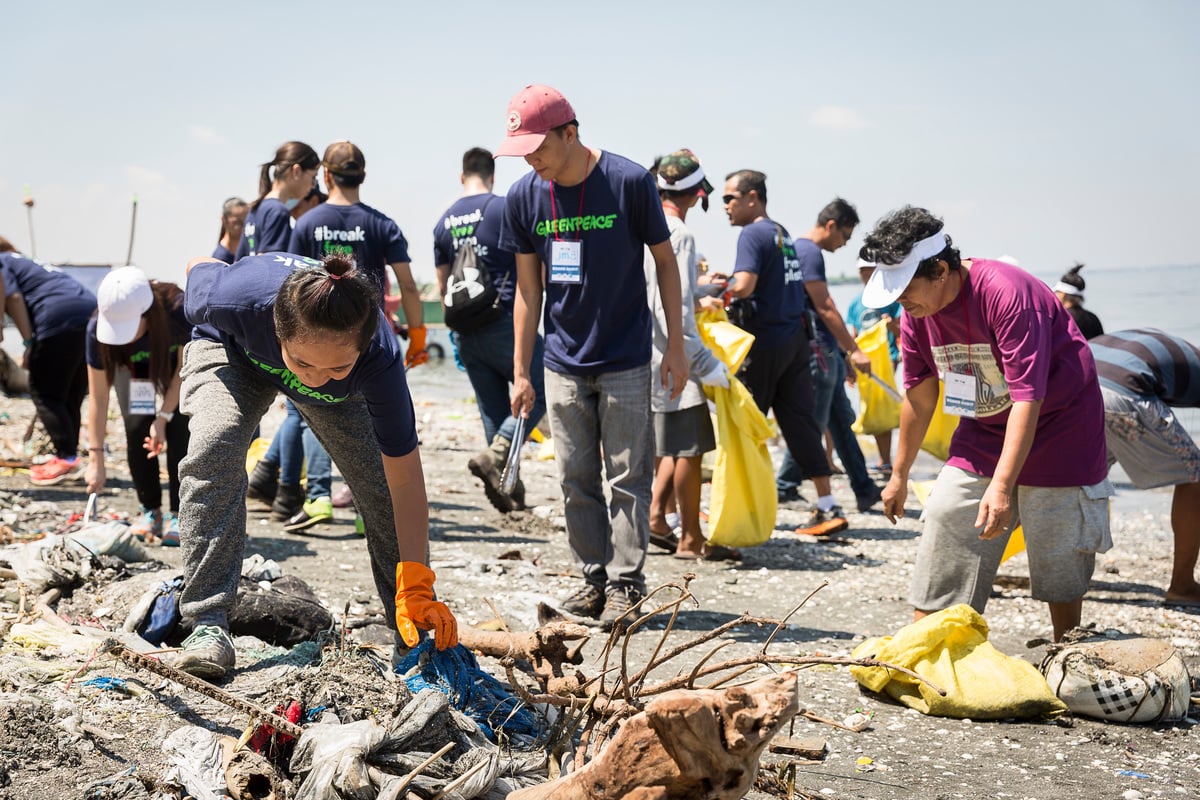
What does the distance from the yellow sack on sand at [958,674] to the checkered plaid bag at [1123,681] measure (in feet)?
0.23

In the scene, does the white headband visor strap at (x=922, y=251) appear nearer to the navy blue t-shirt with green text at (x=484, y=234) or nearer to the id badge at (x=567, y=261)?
the id badge at (x=567, y=261)

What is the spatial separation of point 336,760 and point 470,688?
0.54 m

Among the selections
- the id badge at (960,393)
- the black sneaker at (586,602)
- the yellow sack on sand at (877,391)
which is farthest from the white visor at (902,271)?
the yellow sack on sand at (877,391)

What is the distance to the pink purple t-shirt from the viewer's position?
3.60m

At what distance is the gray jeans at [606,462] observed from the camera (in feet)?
14.5

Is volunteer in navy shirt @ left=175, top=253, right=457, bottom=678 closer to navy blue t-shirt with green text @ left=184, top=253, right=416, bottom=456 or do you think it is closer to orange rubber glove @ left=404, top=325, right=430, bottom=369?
navy blue t-shirt with green text @ left=184, top=253, right=416, bottom=456

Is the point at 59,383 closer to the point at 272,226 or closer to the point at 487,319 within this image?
the point at 272,226

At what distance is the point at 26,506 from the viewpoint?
6223mm

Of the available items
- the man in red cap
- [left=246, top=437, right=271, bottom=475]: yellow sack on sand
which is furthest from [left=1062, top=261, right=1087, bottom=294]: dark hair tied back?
[left=246, top=437, right=271, bottom=475]: yellow sack on sand

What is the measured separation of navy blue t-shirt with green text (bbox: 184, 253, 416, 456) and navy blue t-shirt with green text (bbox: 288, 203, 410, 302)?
2324 mm

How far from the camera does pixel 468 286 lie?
20.3 feet

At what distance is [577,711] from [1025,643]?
255 centimetres

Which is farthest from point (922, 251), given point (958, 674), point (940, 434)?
point (940, 434)

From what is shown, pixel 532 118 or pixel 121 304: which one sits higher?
pixel 532 118
